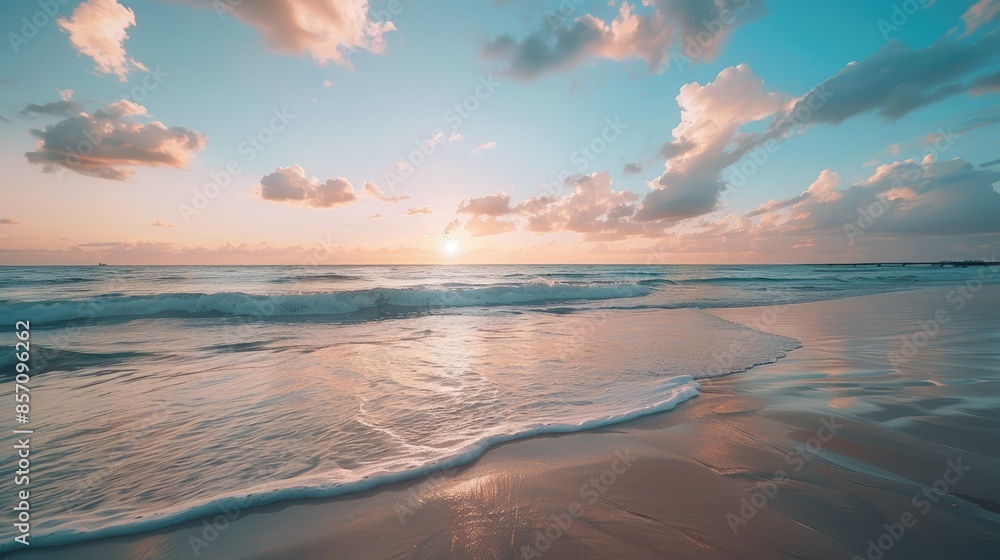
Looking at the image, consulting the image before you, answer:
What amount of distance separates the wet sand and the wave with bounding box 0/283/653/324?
1620 cm

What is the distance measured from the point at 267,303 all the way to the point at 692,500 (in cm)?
1947

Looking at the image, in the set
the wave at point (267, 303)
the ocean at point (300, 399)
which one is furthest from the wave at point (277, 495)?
the wave at point (267, 303)

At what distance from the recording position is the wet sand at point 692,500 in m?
2.48

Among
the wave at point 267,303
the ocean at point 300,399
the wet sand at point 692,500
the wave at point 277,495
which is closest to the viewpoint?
the wet sand at point 692,500

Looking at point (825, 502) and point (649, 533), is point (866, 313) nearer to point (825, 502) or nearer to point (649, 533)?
point (825, 502)

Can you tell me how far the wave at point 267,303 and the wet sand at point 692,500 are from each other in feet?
53.1

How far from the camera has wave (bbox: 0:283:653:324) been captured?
Result: 50.8ft

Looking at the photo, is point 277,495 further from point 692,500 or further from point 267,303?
point 267,303

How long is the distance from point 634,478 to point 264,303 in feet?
62.6

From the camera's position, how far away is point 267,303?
695 inches

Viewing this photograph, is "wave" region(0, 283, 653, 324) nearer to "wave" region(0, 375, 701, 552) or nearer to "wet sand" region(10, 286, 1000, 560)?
"wave" region(0, 375, 701, 552)

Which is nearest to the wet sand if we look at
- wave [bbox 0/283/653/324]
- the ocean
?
the ocean

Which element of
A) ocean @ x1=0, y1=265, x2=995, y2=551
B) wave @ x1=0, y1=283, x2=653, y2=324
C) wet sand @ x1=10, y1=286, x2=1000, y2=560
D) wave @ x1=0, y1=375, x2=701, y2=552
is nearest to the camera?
wet sand @ x1=10, y1=286, x2=1000, y2=560

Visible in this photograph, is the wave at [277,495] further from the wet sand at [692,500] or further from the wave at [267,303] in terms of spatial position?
the wave at [267,303]
